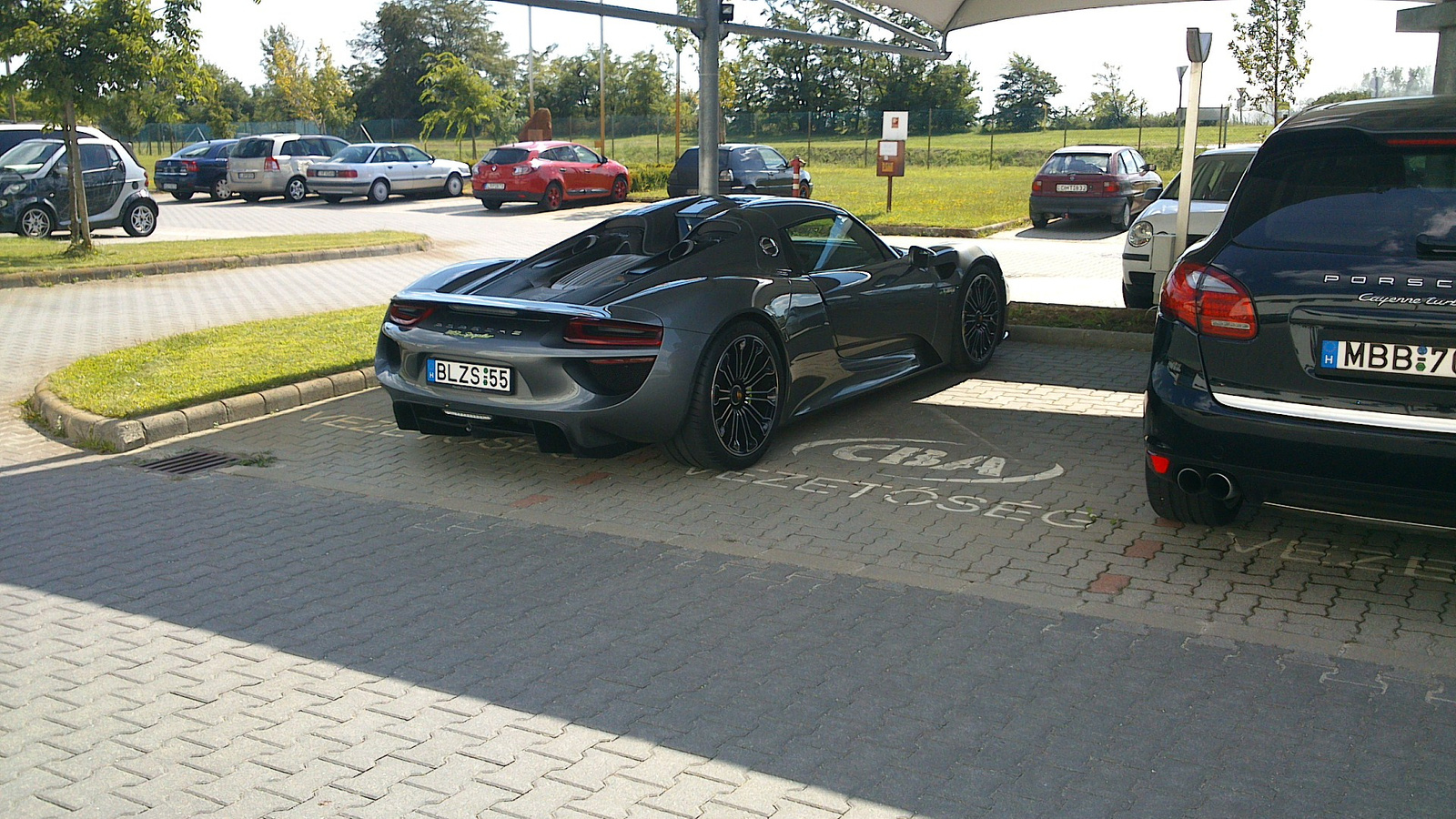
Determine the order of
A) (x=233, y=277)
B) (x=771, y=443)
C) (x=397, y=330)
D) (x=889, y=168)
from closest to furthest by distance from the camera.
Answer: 1. (x=397, y=330)
2. (x=771, y=443)
3. (x=233, y=277)
4. (x=889, y=168)

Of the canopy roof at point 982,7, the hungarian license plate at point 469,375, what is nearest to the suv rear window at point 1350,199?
the hungarian license plate at point 469,375

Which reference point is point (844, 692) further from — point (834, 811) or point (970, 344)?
point (970, 344)

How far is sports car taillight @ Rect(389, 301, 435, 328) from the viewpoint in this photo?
21.2ft

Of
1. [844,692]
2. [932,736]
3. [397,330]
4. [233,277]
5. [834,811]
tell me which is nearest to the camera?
[834,811]

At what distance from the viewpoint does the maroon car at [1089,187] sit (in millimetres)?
22656

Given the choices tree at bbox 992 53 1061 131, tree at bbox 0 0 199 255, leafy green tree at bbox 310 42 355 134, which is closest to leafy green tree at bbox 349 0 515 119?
leafy green tree at bbox 310 42 355 134

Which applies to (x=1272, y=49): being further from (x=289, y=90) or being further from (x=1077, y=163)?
(x=289, y=90)

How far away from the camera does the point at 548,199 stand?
28.8m

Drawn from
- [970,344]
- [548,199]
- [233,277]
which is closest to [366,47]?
[548,199]

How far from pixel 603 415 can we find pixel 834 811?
3136 millimetres

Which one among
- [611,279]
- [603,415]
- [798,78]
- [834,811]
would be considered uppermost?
[798,78]

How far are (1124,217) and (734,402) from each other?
733 inches

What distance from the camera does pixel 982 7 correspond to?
13.7m

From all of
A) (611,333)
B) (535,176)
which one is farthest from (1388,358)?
(535,176)
